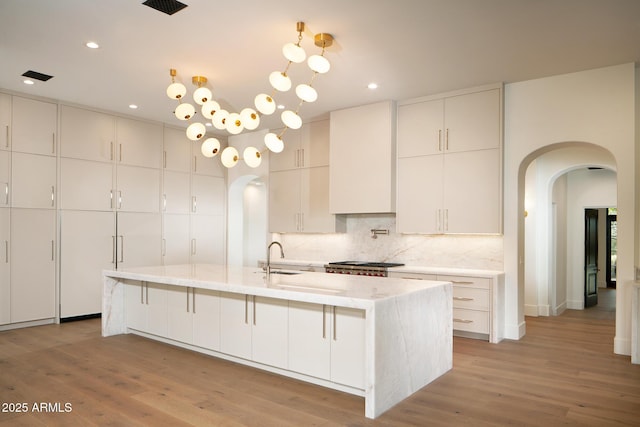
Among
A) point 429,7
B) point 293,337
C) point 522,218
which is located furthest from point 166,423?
point 522,218

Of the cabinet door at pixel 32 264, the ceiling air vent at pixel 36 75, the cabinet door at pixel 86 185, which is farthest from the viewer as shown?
the cabinet door at pixel 86 185

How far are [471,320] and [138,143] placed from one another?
5.37 metres

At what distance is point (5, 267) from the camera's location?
5453 mm

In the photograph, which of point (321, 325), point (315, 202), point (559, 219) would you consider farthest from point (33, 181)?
point (559, 219)

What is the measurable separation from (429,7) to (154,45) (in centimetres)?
249

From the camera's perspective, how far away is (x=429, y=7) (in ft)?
11.1

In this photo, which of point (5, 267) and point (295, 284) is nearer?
point (295, 284)

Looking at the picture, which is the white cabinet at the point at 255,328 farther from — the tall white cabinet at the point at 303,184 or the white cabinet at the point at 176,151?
the white cabinet at the point at 176,151

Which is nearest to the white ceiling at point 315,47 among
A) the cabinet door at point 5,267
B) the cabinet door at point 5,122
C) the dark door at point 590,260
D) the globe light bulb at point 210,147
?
the cabinet door at point 5,122

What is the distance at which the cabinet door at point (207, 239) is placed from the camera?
7598 millimetres

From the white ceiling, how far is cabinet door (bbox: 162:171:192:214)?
1930 millimetres

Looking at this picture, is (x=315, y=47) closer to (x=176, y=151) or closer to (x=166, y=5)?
(x=166, y=5)

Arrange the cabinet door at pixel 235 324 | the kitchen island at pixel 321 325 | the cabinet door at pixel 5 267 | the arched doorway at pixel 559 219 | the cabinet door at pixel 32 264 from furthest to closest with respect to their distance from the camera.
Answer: the arched doorway at pixel 559 219 → the cabinet door at pixel 32 264 → the cabinet door at pixel 5 267 → the cabinet door at pixel 235 324 → the kitchen island at pixel 321 325

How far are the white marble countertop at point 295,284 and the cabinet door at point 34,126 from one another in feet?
7.36
